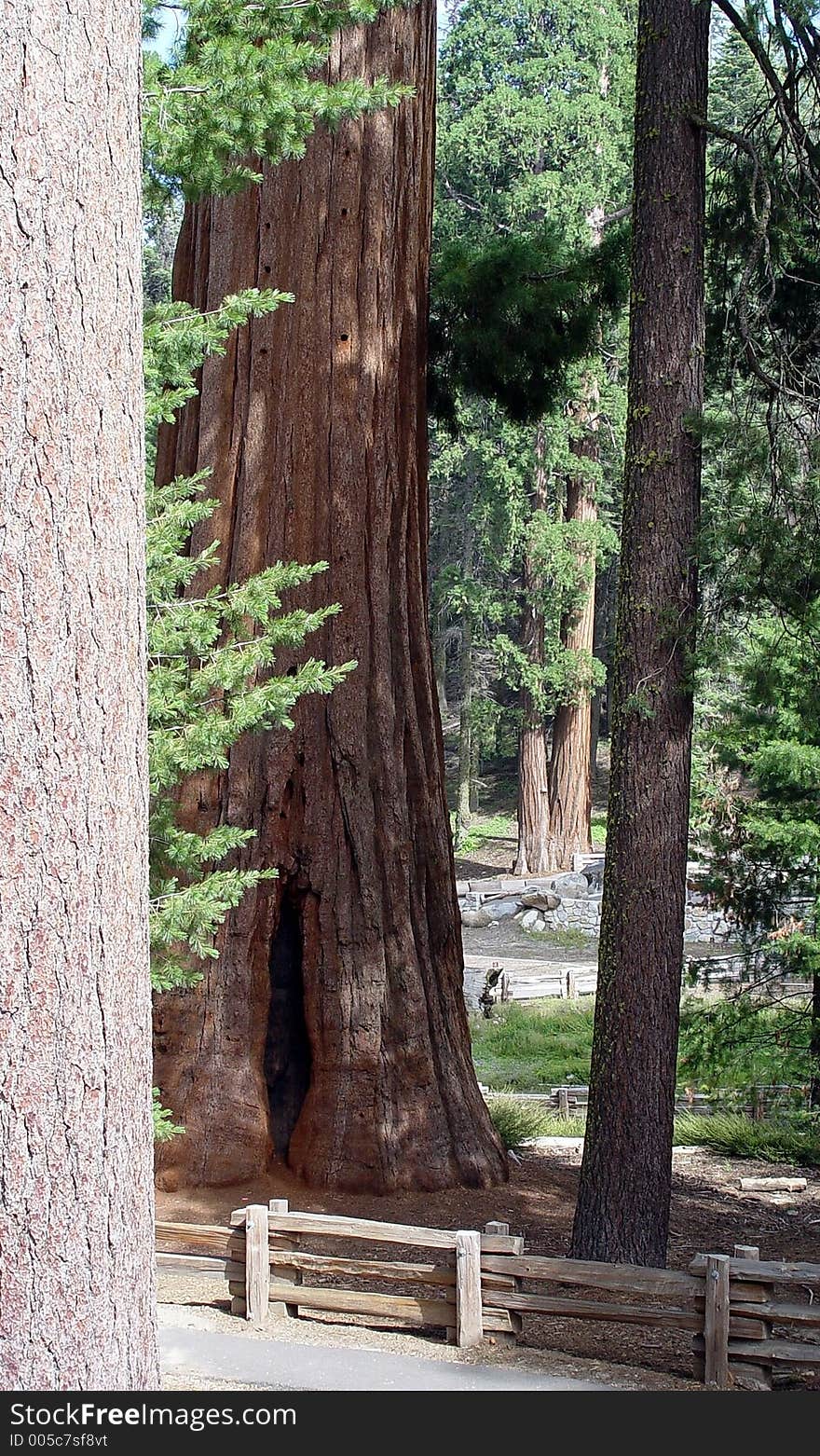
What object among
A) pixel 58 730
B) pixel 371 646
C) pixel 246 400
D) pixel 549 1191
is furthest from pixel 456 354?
pixel 58 730

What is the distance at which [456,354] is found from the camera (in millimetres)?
8945

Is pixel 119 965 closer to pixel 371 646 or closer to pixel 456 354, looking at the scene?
pixel 371 646

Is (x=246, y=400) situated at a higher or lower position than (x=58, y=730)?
higher

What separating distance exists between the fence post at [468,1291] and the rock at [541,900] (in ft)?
63.3

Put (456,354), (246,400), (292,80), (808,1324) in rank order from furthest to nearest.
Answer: (456,354) → (246,400) → (808,1324) → (292,80)

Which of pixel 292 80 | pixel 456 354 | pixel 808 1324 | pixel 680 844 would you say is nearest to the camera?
pixel 292 80

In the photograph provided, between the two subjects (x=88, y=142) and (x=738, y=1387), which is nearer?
(x=88, y=142)

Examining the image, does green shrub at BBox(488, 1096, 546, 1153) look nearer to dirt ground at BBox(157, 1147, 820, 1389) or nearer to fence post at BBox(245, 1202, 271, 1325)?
dirt ground at BBox(157, 1147, 820, 1389)

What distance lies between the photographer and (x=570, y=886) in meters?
26.5

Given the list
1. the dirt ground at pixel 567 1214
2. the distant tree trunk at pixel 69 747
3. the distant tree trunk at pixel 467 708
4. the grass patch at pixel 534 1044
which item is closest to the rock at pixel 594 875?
the distant tree trunk at pixel 467 708

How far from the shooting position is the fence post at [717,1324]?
5.87 meters

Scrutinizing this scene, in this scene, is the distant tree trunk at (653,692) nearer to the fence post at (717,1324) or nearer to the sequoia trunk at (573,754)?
the fence post at (717,1324)

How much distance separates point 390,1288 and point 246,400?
4955mm

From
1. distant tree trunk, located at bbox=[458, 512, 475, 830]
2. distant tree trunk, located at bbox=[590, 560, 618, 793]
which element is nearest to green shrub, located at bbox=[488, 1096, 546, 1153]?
distant tree trunk, located at bbox=[458, 512, 475, 830]
